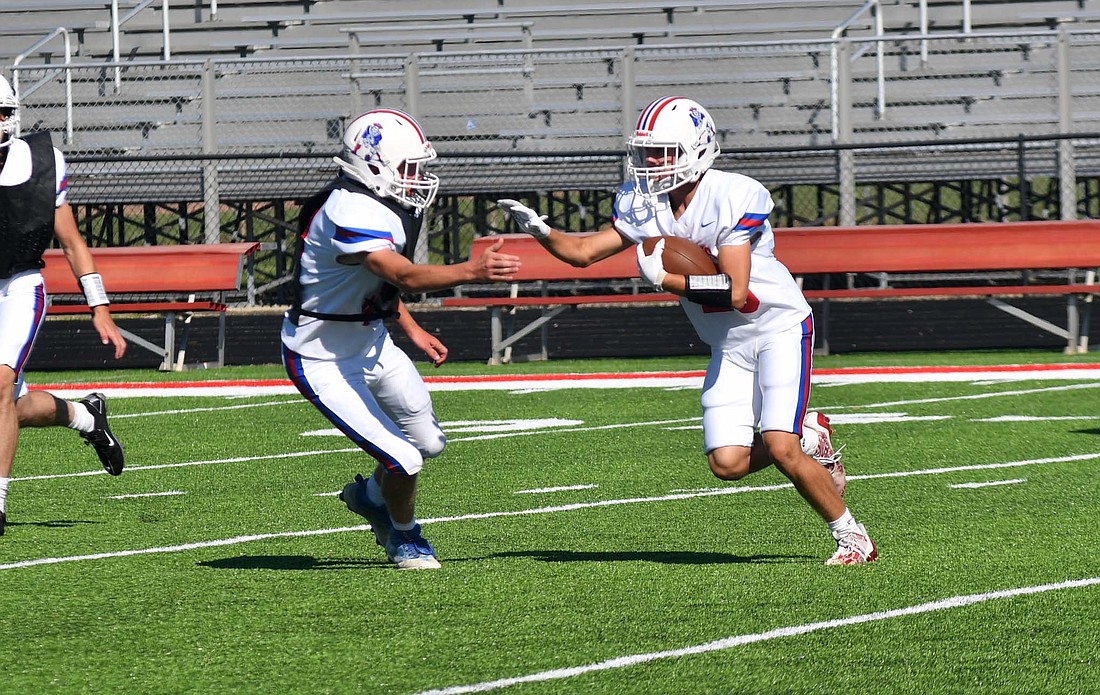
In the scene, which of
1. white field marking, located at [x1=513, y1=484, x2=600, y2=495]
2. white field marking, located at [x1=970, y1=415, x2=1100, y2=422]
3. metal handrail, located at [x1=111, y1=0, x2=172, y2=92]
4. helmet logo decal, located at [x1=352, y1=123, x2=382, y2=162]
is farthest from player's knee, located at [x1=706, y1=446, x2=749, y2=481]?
metal handrail, located at [x1=111, y1=0, x2=172, y2=92]

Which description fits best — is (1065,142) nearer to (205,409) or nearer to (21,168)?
(205,409)

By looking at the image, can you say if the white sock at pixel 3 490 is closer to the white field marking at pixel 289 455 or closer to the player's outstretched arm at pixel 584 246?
the white field marking at pixel 289 455

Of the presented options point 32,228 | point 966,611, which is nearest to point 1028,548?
point 966,611

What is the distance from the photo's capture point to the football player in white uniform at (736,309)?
19.8 feet

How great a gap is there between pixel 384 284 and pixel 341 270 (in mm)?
178

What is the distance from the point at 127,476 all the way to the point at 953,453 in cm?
434

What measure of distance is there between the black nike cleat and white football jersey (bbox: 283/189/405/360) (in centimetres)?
201

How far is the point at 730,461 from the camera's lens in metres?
6.11

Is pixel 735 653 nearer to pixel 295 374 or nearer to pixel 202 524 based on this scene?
pixel 295 374

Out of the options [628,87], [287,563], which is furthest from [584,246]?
Result: [628,87]

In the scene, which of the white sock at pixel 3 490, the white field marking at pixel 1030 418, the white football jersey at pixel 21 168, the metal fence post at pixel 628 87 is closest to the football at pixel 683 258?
the white football jersey at pixel 21 168

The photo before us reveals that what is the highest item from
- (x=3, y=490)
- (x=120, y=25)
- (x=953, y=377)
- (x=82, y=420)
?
(x=120, y=25)

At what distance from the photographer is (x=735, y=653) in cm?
470

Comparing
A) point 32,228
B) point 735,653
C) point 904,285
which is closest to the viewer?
point 735,653
